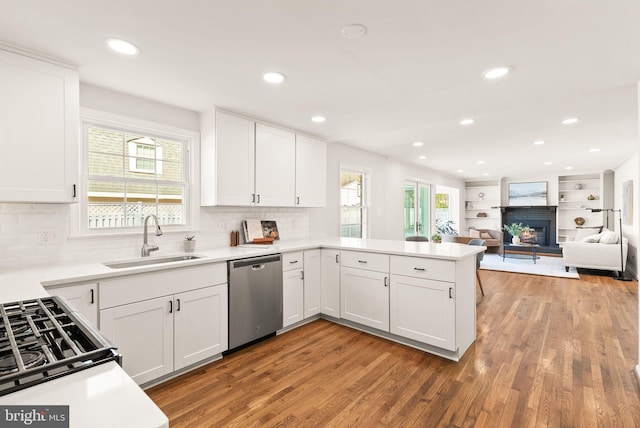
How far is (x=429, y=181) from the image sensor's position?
7.82 meters

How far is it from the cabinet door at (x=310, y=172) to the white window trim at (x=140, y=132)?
3.98 feet

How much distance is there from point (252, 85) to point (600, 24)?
89.3 inches

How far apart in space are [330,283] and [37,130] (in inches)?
110

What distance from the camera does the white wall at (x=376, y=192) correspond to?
15.7 ft

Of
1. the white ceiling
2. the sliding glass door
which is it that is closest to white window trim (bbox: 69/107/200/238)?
the white ceiling

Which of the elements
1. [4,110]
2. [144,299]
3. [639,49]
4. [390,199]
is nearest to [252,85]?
[4,110]

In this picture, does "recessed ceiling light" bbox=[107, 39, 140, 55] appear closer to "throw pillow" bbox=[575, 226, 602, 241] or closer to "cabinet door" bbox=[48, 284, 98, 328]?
"cabinet door" bbox=[48, 284, 98, 328]

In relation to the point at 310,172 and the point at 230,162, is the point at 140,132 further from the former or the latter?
the point at 310,172

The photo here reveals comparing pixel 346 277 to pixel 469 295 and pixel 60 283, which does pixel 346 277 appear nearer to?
pixel 469 295

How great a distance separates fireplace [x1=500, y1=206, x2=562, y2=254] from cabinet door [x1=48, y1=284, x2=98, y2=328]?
10.1 m

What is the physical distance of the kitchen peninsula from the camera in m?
2.09

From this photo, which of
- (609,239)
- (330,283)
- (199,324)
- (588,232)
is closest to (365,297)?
(330,283)

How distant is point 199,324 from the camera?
254cm

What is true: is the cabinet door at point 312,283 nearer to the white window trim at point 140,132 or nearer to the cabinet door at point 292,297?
the cabinet door at point 292,297
